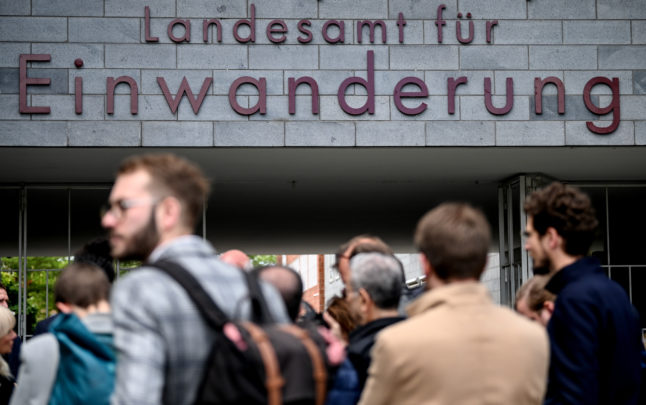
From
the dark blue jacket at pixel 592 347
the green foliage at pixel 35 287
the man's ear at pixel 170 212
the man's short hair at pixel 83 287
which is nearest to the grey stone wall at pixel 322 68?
the green foliage at pixel 35 287

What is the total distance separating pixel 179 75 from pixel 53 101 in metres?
1.38

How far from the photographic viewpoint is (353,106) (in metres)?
10.6

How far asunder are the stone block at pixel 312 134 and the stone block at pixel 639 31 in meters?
3.45

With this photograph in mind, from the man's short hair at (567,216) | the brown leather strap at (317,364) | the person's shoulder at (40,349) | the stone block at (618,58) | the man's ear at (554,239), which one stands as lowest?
the person's shoulder at (40,349)

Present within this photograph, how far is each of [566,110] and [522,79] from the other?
61cm

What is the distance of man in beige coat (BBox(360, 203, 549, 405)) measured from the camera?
2943 mm

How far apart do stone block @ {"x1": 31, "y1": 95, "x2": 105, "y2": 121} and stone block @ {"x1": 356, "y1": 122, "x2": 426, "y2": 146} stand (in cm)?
283

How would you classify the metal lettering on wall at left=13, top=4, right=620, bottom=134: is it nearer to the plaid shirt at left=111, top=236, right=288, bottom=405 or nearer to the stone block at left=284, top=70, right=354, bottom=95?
the stone block at left=284, top=70, right=354, bottom=95

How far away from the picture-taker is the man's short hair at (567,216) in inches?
158

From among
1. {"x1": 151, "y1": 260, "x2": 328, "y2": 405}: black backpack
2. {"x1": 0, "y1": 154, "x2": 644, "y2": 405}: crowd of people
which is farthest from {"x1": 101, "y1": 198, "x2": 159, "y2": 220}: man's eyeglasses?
{"x1": 151, "y1": 260, "x2": 328, "y2": 405}: black backpack

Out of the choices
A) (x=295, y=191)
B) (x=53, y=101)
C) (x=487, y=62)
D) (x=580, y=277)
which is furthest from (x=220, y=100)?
(x=580, y=277)

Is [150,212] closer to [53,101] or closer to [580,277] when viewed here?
[580,277]

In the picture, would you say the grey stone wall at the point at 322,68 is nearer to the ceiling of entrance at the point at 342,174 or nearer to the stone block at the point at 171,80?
the stone block at the point at 171,80

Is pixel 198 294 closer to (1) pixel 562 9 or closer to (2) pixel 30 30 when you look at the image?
(2) pixel 30 30
